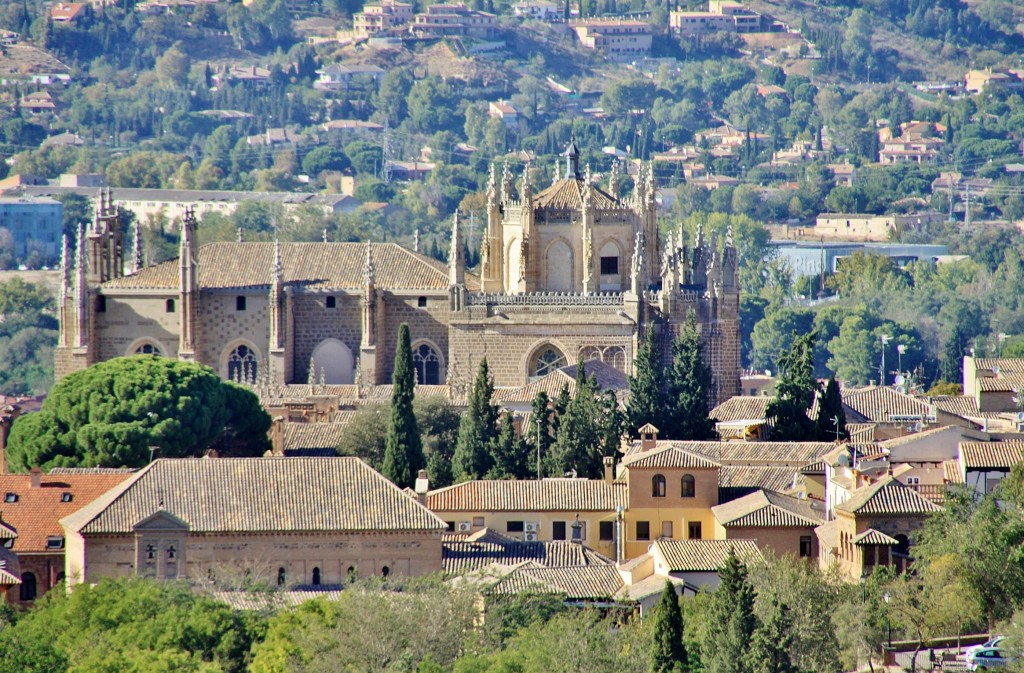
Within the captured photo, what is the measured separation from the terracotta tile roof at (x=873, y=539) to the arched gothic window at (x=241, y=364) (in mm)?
33371

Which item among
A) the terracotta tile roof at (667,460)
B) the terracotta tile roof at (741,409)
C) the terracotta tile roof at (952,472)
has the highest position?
the terracotta tile roof at (952,472)

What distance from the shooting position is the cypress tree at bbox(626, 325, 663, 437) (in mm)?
75562

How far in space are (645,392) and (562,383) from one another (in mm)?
4705

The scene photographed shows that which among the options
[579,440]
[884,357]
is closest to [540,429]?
[579,440]

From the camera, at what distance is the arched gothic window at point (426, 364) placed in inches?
3506

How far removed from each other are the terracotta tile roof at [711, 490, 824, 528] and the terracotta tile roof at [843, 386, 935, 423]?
1402 centimetres

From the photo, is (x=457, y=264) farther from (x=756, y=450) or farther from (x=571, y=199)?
(x=756, y=450)

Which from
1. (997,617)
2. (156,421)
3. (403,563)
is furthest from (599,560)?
(156,421)

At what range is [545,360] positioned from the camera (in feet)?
283

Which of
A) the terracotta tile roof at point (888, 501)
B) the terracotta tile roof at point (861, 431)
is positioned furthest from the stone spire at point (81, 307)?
the terracotta tile roof at point (888, 501)

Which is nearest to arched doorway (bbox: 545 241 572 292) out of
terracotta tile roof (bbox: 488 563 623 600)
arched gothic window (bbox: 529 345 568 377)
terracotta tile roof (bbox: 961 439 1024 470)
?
arched gothic window (bbox: 529 345 568 377)

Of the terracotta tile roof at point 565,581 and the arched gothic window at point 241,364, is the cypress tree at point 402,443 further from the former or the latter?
the arched gothic window at point 241,364

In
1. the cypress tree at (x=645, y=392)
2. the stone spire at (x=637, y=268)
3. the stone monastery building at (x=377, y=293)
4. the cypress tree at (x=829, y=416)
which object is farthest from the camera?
the stone monastery building at (x=377, y=293)

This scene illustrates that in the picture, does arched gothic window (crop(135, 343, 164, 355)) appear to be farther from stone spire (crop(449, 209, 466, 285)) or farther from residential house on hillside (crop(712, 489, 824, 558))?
residential house on hillside (crop(712, 489, 824, 558))
